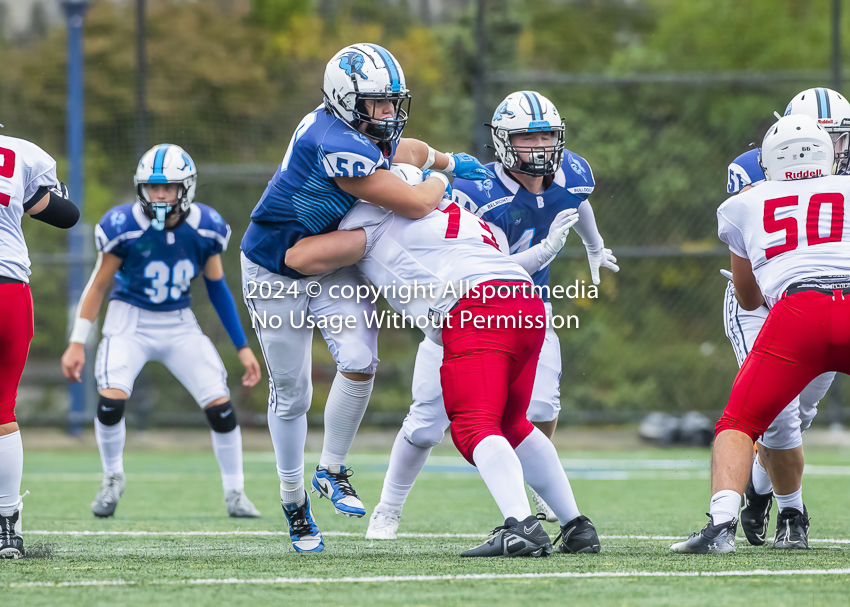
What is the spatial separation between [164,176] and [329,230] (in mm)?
2415

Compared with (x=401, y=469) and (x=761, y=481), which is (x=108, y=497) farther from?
(x=761, y=481)

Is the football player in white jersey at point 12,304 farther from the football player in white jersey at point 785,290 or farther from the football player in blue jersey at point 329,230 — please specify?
the football player in white jersey at point 785,290

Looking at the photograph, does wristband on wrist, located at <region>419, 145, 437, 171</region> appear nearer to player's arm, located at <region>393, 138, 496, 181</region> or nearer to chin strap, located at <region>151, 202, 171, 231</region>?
player's arm, located at <region>393, 138, 496, 181</region>

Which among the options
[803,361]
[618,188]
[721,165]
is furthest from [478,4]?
[803,361]

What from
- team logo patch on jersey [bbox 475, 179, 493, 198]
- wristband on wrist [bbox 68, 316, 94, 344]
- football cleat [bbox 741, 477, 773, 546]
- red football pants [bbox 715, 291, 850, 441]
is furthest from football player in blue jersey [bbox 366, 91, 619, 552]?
wristband on wrist [bbox 68, 316, 94, 344]

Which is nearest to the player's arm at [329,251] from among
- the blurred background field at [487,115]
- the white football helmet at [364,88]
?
the white football helmet at [364,88]

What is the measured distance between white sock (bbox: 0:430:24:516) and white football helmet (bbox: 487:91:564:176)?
2488 millimetres

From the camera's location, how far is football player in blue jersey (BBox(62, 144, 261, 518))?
6.19 meters

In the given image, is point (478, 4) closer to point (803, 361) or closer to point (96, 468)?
point (96, 468)

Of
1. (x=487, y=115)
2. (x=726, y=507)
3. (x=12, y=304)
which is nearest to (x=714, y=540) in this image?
(x=726, y=507)

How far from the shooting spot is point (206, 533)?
16.7 ft

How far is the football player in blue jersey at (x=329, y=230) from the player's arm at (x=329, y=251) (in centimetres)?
9

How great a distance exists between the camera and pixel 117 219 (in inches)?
249

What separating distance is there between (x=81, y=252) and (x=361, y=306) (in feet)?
25.2
